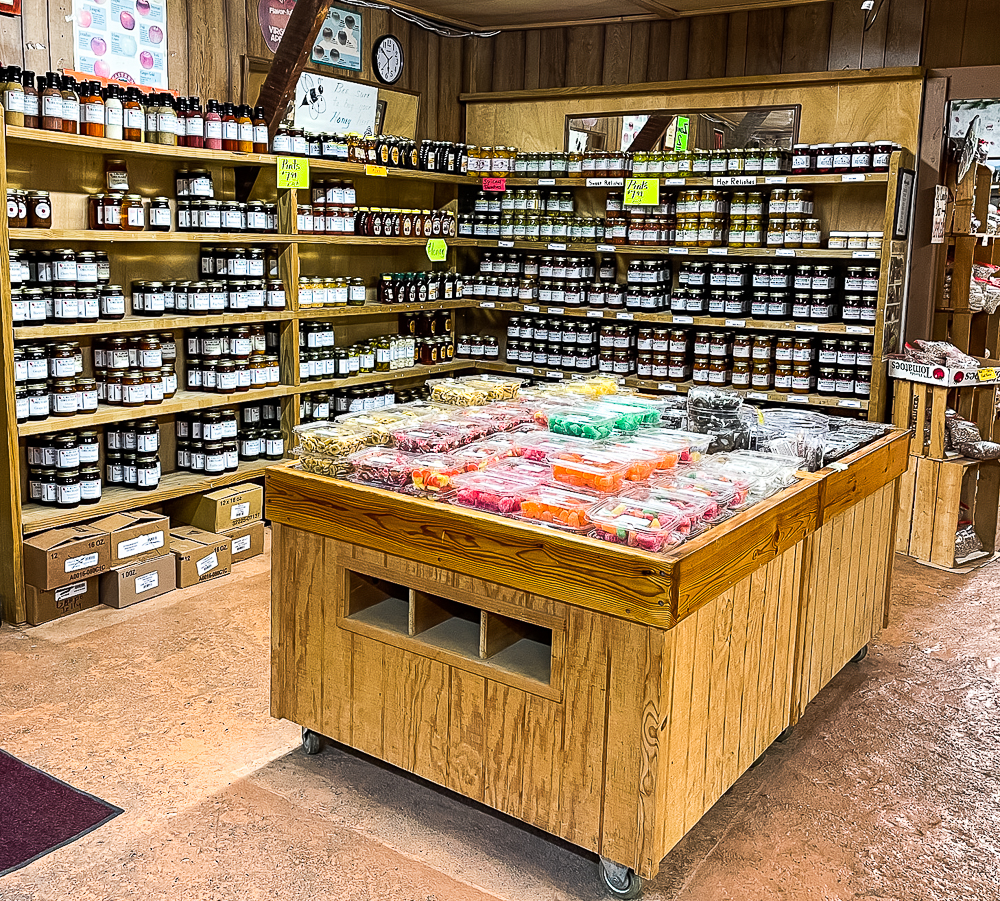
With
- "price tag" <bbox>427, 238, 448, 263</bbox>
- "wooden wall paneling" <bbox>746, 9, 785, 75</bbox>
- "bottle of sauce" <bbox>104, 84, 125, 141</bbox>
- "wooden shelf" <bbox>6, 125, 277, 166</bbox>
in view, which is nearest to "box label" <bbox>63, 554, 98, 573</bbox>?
"wooden shelf" <bbox>6, 125, 277, 166</bbox>

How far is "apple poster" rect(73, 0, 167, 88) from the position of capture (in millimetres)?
4168

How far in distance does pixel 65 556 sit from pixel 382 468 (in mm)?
1778

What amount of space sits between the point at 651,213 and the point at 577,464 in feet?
10.7

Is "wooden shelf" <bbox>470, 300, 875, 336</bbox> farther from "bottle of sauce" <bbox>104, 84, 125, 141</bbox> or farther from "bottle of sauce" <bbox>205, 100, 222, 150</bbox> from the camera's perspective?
"bottle of sauce" <bbox>104, 84, 125, 141</bbox>

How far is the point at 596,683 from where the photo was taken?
2193mm

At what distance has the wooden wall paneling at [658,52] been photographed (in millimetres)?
5609

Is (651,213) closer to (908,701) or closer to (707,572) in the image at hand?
(908,701)

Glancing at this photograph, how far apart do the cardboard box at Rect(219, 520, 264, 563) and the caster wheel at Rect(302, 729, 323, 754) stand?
5.85 feet

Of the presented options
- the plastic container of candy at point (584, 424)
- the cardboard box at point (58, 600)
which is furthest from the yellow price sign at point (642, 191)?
the cardboard box at point (58, 600)

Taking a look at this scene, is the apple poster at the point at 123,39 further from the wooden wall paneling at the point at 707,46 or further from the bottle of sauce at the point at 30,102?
the wooden wall paneling at the point at 707,46

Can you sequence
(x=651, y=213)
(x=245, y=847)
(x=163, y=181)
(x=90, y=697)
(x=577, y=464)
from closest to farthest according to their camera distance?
(x=245, y=847) → (x=577, y=464) → (x=90, y=697) → (x=163, y=181) → (x=651, y=213)

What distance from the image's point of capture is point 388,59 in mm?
5742

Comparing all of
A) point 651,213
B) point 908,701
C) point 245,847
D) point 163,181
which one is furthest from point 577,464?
point 651,213

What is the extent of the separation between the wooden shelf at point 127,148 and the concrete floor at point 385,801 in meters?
1.86
